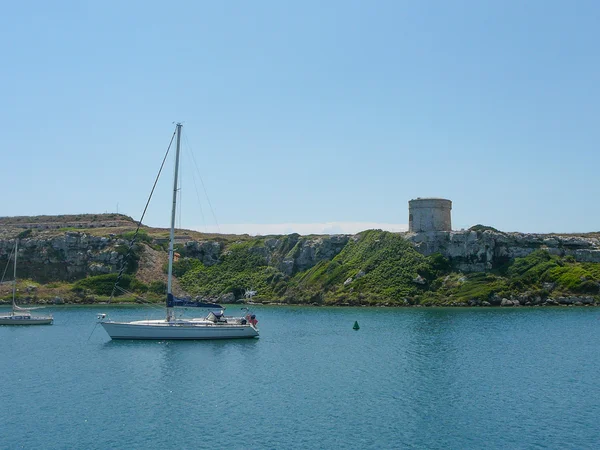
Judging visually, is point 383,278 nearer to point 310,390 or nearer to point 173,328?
point 173,328

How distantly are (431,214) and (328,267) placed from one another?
21.3m

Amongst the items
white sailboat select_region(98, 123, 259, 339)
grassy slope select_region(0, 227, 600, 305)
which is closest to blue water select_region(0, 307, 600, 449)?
white sailboat select_region(98, 123, 259, 339)

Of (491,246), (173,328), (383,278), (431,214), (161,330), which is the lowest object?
(161,330)

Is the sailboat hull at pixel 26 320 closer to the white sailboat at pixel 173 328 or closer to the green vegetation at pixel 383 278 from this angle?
the white sailboat at pixel 173 328

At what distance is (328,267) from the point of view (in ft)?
365

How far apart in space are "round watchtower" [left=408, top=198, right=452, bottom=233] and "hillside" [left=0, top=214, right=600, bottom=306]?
2.89 metres

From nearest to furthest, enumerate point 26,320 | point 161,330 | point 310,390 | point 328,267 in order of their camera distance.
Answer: point 310,390 < point 161,330 < point 26,320 < point 328,267

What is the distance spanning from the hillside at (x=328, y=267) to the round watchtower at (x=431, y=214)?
9.48ft

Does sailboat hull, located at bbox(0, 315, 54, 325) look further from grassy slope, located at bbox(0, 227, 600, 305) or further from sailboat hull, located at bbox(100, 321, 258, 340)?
grassy slope, located at bbox(0, 227, 600, 305)

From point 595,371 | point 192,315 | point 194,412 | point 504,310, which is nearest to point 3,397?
point 194,412

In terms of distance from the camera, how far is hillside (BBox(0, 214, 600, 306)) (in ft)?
312

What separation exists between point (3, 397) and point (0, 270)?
298 ft

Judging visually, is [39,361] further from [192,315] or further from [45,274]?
[45,274]

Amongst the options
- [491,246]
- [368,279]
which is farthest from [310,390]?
[491,246]
